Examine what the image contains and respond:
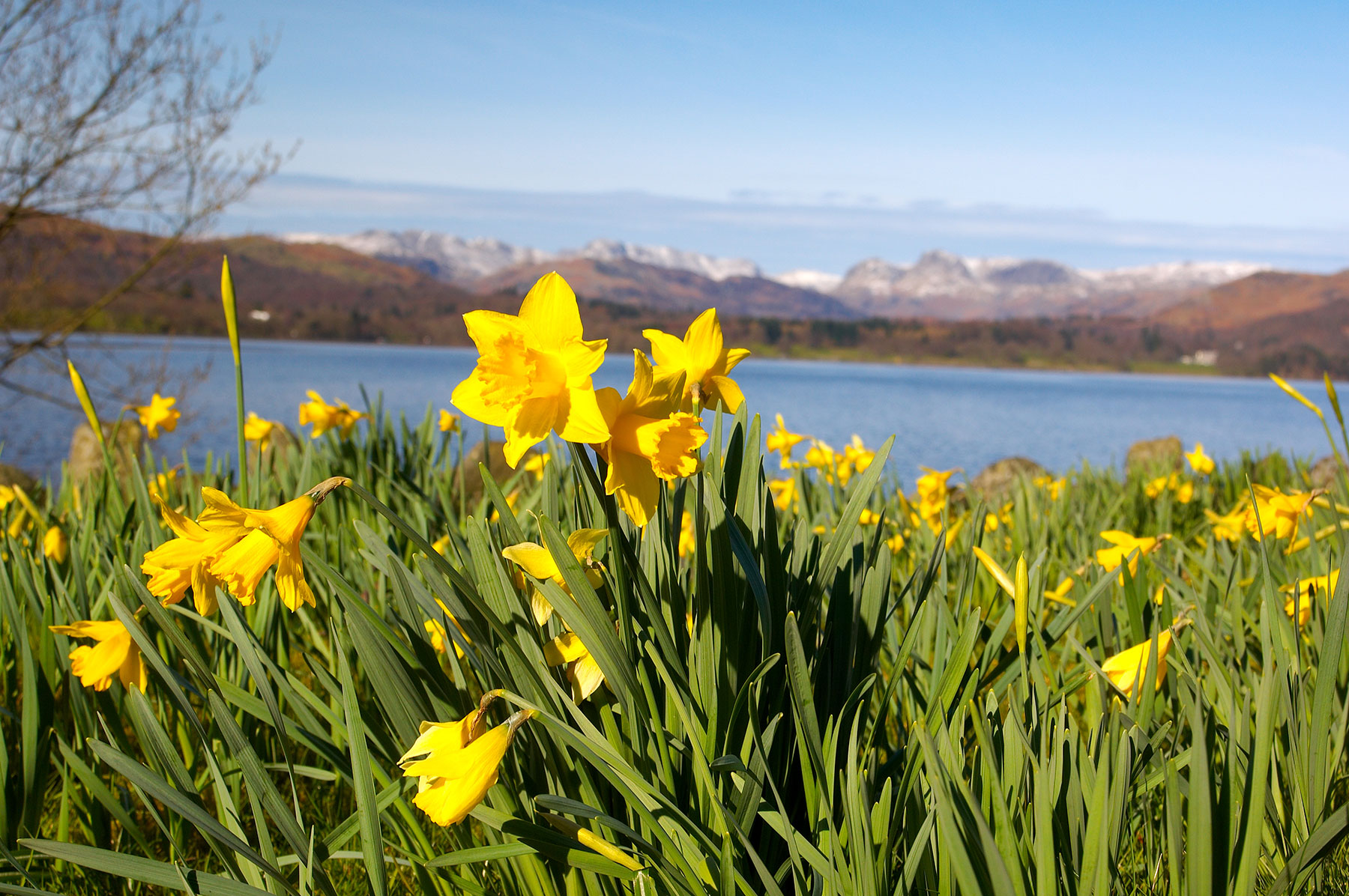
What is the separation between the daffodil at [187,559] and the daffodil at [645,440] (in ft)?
1.39

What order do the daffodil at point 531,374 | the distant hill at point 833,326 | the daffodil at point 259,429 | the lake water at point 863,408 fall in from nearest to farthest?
the daffodil at point 531,374
the daffodil at point 259,429
the lake water at point 863,408
the distant hill at point 833,326

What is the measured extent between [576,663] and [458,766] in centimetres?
21

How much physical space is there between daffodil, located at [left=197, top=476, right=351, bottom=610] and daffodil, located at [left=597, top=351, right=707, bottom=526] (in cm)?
28

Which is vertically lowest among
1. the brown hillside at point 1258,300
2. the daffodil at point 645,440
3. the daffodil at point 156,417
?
the daffodil at point 156,417

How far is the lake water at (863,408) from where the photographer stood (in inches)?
395

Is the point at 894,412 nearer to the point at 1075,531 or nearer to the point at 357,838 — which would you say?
the point at 1075,531

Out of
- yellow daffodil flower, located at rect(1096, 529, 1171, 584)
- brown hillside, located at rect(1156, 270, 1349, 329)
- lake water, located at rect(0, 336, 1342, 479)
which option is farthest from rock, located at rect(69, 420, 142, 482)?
brown hillside, located at rect(1156, 270, 1349, 329)

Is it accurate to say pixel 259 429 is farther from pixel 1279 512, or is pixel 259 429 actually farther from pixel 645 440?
pixel 1279 512

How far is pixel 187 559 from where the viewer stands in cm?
89

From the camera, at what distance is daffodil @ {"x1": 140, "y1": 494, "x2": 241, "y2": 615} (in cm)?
88

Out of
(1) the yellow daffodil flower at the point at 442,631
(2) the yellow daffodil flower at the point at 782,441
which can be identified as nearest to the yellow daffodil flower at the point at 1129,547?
(2) the yellow daffodil flower at the point at 782,441

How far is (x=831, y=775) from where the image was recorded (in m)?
0.93

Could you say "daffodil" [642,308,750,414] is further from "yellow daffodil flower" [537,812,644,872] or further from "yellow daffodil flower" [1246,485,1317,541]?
"yellow daffodil flower" [1246,485,1317,541]

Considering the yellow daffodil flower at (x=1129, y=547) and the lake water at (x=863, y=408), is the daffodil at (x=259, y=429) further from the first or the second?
the yellow daffodil flower at (x=1129, y=547)
